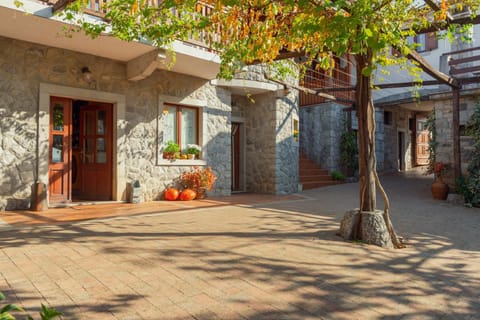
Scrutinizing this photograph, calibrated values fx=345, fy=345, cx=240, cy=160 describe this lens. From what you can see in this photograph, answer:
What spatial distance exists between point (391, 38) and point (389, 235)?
2211 mm

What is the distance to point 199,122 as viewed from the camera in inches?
324

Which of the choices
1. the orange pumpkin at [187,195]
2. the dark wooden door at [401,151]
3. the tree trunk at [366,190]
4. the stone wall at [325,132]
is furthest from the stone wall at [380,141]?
the tree trunk at [366,190]

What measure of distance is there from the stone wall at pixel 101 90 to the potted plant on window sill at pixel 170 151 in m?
0.25

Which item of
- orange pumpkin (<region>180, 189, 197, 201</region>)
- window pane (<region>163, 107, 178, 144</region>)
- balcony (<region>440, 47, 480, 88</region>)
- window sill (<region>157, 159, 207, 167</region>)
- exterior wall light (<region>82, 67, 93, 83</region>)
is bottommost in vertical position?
orange pumpkin (<region>180, 189, 197, 201</region>)

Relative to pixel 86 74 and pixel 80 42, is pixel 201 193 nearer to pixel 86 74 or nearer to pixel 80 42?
pixel 86 74

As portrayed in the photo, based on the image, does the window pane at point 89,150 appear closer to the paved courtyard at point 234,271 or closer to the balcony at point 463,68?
the paved courtyard at point 234,271

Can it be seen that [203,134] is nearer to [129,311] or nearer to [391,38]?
[391,38]

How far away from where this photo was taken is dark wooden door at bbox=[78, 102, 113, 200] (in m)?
→ 7.03

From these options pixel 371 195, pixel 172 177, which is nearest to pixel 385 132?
pixel 172 177

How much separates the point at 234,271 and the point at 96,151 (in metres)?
5.41

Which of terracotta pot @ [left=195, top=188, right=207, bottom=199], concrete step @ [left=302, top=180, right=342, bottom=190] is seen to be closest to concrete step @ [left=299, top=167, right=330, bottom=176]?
concrete step @ [left=302, top=180, right=342, bottom=190]

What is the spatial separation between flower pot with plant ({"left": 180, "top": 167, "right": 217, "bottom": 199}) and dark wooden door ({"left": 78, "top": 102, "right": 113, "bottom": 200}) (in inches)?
63.8

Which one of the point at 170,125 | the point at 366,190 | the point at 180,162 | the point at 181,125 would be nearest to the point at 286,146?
the point at 181,125

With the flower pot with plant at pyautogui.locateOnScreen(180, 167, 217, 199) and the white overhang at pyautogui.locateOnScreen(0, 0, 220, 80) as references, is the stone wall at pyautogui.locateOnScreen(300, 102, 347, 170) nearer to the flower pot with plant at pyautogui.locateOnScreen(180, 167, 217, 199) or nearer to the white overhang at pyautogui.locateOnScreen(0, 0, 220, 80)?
the flower pot with plant at pyautogui.locateOnScreen(180, 167, 217, 199)
